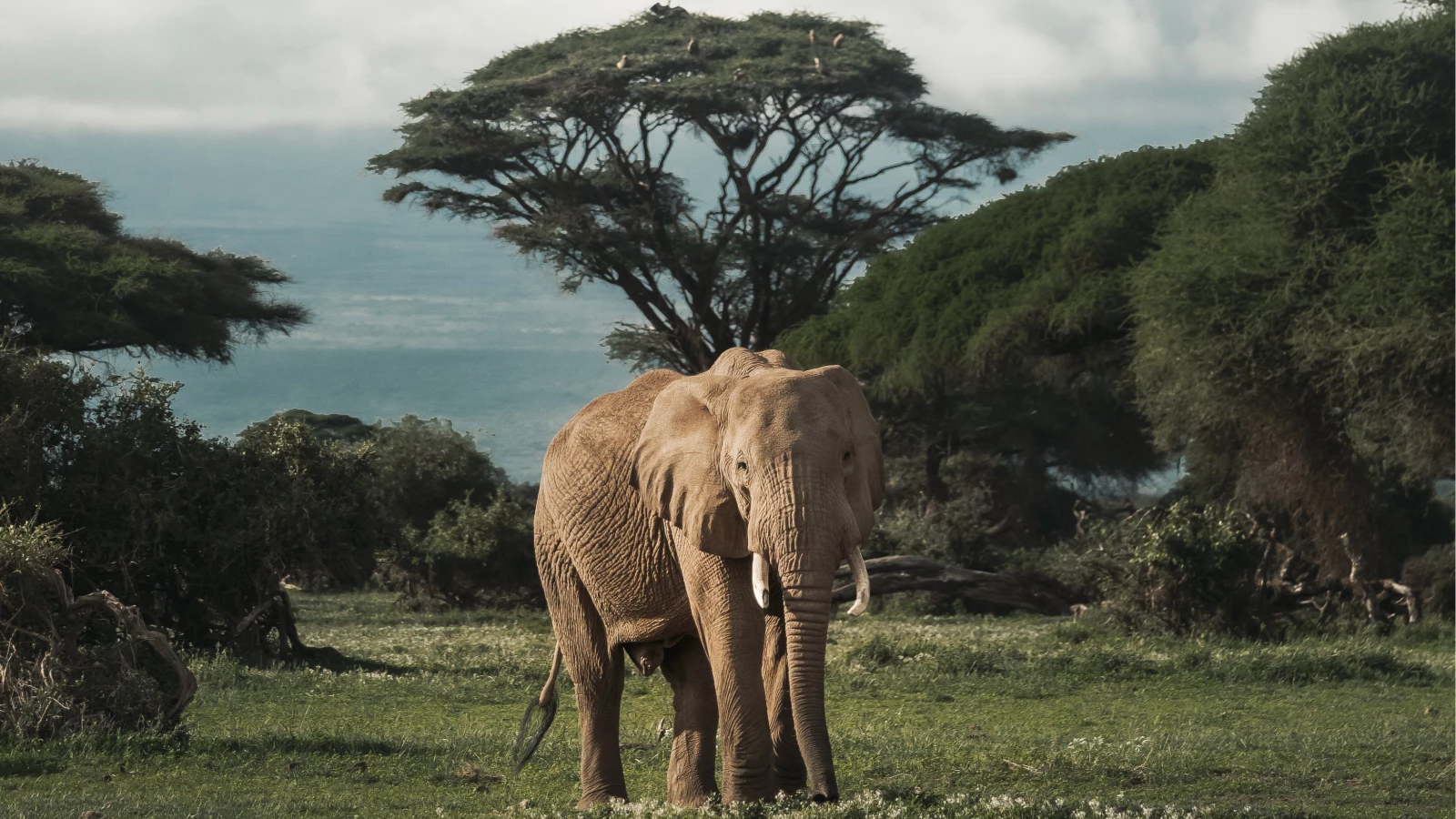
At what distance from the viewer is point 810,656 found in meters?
6.77

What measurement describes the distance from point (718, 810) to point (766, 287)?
116ft

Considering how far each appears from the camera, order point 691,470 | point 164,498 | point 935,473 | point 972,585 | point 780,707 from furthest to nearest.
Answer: point 935,473 < point 972,585 < point 164,498 < point 780,707 < point 691,470

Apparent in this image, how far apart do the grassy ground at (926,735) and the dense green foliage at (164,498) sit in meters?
1.38

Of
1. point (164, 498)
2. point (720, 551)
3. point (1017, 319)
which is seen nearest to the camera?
point (720, 551)

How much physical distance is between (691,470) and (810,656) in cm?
100

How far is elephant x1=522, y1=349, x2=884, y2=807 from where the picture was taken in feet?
22.0

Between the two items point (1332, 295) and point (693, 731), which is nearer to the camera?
point (693, 731)

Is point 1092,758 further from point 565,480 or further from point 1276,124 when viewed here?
point 1276,124

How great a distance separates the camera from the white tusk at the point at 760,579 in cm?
667

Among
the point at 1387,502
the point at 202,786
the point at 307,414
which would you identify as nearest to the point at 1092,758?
the point at 202,786

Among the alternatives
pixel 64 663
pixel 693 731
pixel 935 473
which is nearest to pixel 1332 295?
pixel 935 473

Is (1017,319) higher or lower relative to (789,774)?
higher

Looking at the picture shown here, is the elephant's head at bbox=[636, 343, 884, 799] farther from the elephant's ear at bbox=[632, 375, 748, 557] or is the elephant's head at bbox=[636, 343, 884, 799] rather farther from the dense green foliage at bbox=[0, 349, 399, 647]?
the dense green foliage at bbox=[0, 349, 399, 647]

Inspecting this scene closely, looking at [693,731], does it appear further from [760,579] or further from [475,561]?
[475,561]
